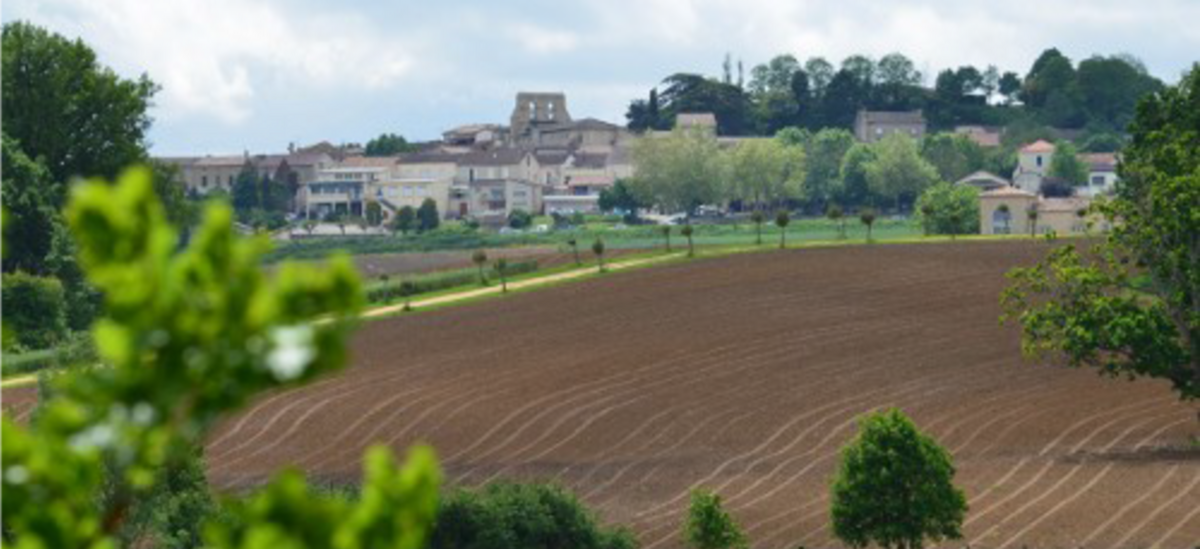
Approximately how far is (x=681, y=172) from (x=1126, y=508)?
122997 mm

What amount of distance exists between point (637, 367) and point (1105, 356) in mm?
11876

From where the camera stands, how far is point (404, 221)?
171125 mm

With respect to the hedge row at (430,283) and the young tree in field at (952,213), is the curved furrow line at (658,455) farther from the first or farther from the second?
the young tree in field at (952,213)

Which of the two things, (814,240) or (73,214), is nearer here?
(73,214)

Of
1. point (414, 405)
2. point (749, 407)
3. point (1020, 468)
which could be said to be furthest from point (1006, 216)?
point (1020, 468)

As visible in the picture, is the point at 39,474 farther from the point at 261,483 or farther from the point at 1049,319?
the point at 1049,319

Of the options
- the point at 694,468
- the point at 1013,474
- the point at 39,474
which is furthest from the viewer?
the point at 694,468

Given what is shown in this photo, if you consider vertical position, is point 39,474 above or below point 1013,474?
above

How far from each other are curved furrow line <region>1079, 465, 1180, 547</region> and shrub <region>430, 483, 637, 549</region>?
288 inches

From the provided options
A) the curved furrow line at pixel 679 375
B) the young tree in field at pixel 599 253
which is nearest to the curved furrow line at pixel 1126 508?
the curved furrow line at pixel 679 375

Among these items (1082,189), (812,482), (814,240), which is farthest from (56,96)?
(1082,189)

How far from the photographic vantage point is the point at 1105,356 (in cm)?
5838

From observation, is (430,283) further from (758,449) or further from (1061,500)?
(1061,500)

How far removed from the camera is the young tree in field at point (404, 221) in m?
170
